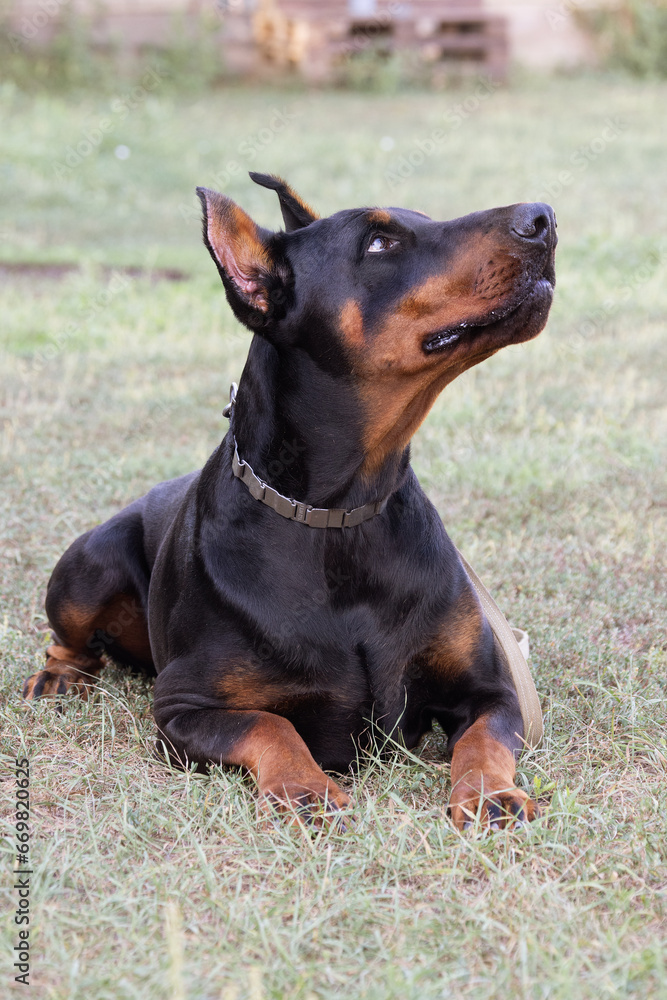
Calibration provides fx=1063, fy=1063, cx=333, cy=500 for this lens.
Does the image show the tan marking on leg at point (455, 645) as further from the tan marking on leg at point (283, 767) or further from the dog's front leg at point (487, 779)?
the tan marking on leg at point (283, 767)

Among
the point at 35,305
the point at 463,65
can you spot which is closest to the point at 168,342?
the point at 35,305

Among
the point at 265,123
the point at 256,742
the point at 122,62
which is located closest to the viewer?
the point at 256,742

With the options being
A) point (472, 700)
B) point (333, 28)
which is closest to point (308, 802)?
point (472, 700)

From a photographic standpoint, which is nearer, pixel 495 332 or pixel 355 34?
pixel 495 332

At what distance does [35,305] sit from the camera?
8.45 m

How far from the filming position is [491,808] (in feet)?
8.62

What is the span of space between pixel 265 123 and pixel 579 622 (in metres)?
13.5

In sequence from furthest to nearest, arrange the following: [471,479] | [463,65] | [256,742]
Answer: [463,65]
[471,479]
[256,742]

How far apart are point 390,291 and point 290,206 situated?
2.36 feet

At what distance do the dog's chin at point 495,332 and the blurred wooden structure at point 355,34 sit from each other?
18452 millimetres

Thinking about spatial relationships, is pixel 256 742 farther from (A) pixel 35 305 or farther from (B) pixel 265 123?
(B) pixel 265 123

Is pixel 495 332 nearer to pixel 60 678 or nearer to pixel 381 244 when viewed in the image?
pixel 381 244

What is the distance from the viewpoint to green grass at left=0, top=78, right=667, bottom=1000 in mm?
2215

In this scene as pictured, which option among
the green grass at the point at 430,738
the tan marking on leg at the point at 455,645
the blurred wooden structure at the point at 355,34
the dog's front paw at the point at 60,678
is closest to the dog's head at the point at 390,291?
the tan marking on leg at the point at 455,645
